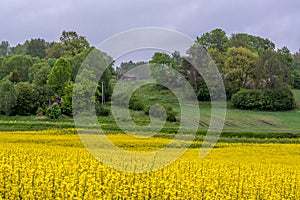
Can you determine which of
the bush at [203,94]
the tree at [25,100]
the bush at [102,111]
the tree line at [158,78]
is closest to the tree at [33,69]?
the tree line at [158,78]

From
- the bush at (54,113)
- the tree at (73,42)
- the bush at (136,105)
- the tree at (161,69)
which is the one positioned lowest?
the bush at (54,113)

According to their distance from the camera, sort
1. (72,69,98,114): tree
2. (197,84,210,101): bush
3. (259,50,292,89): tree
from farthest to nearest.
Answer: (259,50,292,89): tree
(197,84,210,101): bush
(72,69,98,114): tree

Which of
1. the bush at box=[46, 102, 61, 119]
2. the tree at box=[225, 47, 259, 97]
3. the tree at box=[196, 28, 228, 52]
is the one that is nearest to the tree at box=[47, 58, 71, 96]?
the bush at box=[46, 102, 61, 119]

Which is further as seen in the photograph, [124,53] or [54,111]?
[54,111]

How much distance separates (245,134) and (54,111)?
928 inches

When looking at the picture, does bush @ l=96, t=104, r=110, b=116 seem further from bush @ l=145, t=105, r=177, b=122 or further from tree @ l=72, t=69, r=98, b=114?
bush @ l=145, t=105, r=177, b=122

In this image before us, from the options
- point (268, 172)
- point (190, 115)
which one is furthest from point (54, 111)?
point (268, 172)

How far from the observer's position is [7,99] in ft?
213

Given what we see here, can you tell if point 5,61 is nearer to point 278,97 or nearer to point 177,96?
point 177,96

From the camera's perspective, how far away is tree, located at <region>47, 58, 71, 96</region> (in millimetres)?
70312

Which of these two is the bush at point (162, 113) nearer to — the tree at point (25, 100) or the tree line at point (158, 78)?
the tree line at point (158, 78)

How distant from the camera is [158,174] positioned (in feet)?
45.2

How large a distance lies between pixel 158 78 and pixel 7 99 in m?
20.3

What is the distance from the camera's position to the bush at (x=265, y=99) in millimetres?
80438
